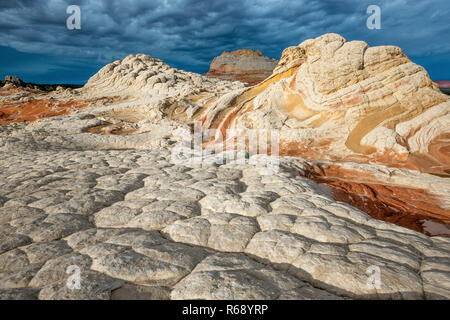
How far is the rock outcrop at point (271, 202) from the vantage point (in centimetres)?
228

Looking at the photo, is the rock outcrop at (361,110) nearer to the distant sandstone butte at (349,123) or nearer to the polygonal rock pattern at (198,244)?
the distant sandstone butte at (349,123)

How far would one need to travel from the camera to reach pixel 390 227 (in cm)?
362

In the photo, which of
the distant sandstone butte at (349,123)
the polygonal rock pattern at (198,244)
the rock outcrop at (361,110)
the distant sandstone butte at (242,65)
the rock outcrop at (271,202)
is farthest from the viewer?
the distant sandstone butte at (242,65)

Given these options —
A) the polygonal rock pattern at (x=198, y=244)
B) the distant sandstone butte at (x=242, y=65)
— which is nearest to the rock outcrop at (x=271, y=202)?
the polygonal rock pattern at (x=198, y=244)

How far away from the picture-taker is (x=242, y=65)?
5928cm

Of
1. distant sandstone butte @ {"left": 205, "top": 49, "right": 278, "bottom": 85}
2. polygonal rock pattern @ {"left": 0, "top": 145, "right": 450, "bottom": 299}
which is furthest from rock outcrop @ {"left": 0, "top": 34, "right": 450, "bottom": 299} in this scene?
distant sandstone butte @ {"left": 205, "top": 49, "right": 278, "bottom": 85}

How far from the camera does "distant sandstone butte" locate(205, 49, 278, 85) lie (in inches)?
2208

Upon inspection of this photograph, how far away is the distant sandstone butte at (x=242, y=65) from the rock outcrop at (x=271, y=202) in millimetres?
44452

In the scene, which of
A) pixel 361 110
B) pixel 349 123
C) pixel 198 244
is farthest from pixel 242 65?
pixel 198 244

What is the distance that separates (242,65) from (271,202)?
2363 inches

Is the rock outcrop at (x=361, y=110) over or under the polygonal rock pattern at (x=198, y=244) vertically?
over

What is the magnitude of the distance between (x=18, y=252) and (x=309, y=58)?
39.4 feet

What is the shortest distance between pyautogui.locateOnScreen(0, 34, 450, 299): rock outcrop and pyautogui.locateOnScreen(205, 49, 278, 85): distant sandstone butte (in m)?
44.5
